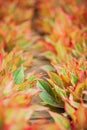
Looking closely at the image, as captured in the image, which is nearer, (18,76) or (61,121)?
(61,121)

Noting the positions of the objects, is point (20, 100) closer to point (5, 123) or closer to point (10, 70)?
point (5, 123)

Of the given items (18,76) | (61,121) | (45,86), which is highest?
(18,76)

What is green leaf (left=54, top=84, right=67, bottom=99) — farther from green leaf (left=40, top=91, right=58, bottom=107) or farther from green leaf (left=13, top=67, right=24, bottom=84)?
green leaf (left=13, top=67, right=24, bottom=84)

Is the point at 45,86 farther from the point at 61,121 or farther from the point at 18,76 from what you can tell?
the point at 61,121

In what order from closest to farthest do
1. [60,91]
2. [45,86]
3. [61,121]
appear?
[61,121]
[60,91]
[45,86]

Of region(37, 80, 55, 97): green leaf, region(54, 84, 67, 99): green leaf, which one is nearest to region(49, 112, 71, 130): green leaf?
region(54, 84, 67, 99): green leaf

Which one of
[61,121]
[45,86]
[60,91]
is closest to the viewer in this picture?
[61,121]

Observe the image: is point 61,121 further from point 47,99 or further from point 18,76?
point 18,76

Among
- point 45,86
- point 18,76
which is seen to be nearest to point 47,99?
point 45,86

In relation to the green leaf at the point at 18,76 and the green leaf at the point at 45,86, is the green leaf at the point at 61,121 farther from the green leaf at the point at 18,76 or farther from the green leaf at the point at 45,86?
the green leaf at the point at 18,76

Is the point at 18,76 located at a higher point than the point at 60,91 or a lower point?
higher

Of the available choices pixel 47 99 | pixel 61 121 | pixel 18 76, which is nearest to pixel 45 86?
pixel 47 99

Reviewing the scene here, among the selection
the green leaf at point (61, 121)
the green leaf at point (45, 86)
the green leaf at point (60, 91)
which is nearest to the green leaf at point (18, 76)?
the green leaf at point (45, 86)
